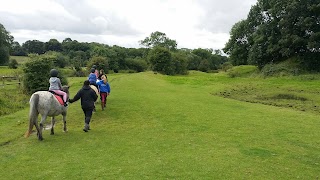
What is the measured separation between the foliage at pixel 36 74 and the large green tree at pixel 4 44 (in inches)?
2179

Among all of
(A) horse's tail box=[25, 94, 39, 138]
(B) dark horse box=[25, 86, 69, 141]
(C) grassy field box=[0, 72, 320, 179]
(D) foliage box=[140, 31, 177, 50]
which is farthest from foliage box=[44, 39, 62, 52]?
(A) horse's tail box=[25, 94, 39, 138]

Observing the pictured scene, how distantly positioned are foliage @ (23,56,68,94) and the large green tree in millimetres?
55342

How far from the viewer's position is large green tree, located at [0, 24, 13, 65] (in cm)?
7844

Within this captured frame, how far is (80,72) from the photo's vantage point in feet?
231

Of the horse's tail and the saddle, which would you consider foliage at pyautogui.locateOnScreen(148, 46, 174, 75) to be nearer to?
the saddle

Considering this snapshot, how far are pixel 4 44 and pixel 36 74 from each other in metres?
62.8

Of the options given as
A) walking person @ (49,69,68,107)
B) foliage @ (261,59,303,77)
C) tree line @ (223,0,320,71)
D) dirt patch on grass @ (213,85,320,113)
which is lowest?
dirt patch on grass @ (213,85,320,113)

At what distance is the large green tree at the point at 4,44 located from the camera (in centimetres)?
7844

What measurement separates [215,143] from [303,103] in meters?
14.8

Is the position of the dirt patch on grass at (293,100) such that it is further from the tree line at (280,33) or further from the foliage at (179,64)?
the foliage at (179,64)

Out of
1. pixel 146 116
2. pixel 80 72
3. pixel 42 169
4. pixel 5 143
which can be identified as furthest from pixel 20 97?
pixel 80 72

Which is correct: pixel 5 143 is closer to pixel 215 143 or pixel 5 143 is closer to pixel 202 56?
pixel 215 143

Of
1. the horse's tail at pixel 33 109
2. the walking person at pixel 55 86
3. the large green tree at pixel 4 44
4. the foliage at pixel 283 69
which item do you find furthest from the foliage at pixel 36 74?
the large green tree at pixel 4 44

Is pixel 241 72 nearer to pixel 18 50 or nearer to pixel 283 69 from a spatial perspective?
pixel 283 69
